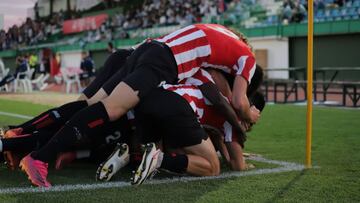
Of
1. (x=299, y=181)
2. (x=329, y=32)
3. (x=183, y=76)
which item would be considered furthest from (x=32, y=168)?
(x=329, y=32)

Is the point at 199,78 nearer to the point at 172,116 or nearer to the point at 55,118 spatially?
the point at 172,116

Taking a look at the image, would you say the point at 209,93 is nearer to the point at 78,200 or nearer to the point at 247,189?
the point at 247,189

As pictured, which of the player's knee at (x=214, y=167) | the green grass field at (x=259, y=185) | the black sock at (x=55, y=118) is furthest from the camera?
the black sock at (x=55, y=118)

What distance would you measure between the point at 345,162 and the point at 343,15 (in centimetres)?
1728

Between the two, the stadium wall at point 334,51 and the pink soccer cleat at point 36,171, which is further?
the stadium wall at point 334,51

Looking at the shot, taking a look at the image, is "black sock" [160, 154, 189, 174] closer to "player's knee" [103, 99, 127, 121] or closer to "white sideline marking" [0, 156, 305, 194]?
"white sideline marking" [0, 156, 305, 194]

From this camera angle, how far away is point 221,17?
87.0ft

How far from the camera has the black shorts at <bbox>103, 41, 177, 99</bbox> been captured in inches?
161

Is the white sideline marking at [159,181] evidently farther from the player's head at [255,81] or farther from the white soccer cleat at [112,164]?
the player's head at [255,81]

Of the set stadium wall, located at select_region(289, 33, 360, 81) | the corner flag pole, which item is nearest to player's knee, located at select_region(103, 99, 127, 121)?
the corner flag pole

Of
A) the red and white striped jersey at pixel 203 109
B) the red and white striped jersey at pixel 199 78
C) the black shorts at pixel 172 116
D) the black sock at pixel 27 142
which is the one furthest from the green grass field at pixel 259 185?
the red and white striped jersey at pixel 199 78

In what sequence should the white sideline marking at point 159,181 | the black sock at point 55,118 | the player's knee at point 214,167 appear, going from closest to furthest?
1. the white sideline marking at point 159,181
2. the player's knee at point 214,167
3. the black sock at point 55,118

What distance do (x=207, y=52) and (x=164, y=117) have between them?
69 cm

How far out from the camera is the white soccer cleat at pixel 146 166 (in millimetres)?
3740
